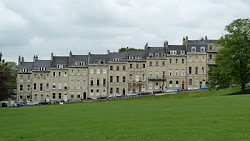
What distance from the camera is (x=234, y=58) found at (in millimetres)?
80375

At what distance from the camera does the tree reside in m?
78.8

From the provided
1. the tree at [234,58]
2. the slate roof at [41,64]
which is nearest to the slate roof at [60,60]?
the slate roof at [41,64]

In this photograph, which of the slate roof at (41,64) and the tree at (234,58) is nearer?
the tree at (234,58)

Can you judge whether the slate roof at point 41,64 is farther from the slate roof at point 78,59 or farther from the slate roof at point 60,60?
the slate roof at point 78,59

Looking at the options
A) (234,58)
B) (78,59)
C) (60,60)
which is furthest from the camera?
(60,60)

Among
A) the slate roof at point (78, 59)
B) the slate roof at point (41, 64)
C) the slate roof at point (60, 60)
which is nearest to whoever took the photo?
the slate roof at point (78, 59)

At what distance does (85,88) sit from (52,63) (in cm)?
1264

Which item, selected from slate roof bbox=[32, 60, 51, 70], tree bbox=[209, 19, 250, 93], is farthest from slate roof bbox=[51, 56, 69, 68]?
tree bbox=[209, 19, 250, 93]

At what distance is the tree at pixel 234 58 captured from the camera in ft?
259

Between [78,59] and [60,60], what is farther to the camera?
[60,60]

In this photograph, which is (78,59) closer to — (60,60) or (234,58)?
(60,60)

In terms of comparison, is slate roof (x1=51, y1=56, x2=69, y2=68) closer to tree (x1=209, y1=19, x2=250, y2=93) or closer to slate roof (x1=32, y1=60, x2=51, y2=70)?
slate roof (x1=32, y1=60, x2=51, y2=70)

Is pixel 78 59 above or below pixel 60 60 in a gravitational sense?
above

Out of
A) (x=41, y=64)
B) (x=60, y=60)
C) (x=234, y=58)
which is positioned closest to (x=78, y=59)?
(x=60, y=60)
